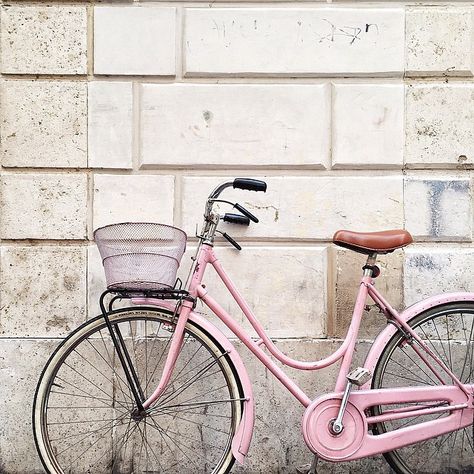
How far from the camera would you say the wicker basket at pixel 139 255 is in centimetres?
383

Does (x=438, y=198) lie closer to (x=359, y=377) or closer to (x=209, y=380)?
(x=359, y=377)

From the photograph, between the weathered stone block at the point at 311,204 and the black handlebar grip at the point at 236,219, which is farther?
the weathered stone block at the point at 311,204

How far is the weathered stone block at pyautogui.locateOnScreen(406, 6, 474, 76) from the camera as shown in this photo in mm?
4805

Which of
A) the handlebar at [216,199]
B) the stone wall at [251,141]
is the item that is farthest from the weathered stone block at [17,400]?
the handlebar at [216,199]

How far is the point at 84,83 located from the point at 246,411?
7.18 ft

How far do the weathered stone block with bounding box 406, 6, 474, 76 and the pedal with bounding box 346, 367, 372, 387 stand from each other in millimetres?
1877

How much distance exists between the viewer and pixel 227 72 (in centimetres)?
480

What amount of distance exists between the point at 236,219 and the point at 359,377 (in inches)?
44.2

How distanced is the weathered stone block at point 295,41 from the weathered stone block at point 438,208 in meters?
0.73

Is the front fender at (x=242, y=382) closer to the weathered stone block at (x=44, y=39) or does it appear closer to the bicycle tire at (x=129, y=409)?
the bicycle tire at (x=129, y=409)

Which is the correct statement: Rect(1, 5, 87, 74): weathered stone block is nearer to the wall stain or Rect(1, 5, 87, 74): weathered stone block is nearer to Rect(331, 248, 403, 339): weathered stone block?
Rect(331, 248, 403, 339): weathered stone block

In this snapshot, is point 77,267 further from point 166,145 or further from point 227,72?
point 227,72

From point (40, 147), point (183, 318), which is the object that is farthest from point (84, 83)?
point (183, 318)

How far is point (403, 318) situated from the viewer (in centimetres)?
422
